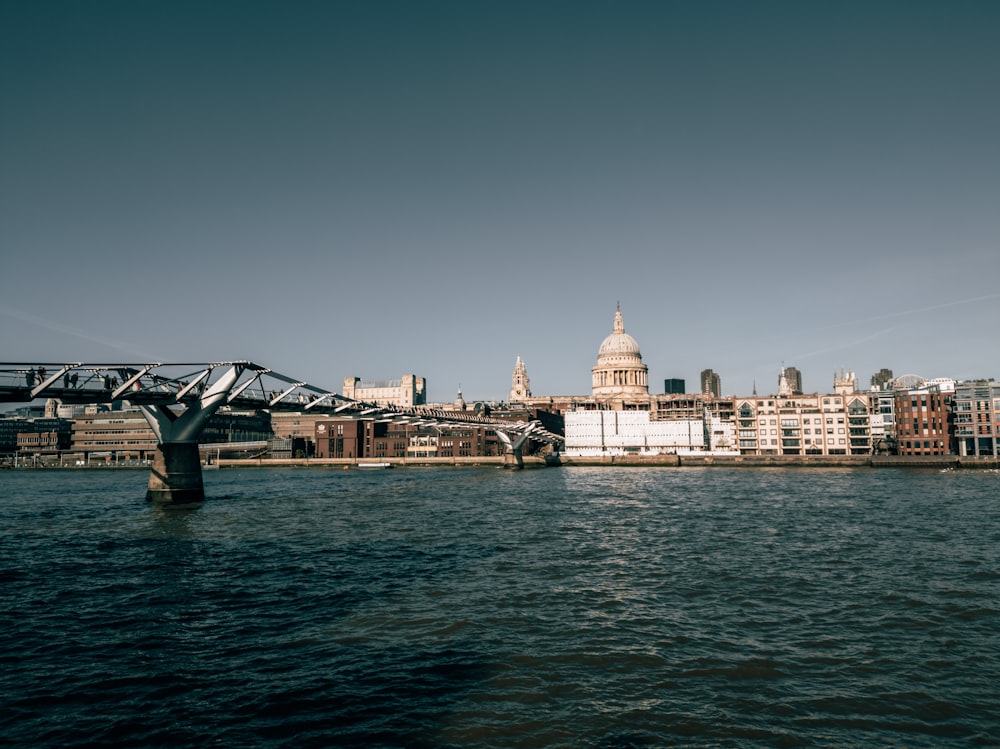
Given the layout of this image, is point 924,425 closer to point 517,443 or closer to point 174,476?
point 517,443

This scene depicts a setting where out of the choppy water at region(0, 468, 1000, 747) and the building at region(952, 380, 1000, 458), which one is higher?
the building at region(952, 380, 1000, 458)

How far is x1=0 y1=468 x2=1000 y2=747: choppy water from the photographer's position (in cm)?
1603

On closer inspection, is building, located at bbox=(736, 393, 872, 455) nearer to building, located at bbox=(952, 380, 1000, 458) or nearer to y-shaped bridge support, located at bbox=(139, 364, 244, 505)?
building, located at bbox=(952, 380, 1000, 458)

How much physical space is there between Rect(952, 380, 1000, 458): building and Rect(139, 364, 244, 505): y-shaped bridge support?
151 meters

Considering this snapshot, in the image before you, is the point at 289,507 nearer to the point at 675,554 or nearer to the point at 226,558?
the point at 226,558

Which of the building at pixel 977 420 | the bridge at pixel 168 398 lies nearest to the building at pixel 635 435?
the building at pixel 977 420

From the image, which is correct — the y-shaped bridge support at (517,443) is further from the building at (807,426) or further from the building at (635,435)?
the building at (807,426)

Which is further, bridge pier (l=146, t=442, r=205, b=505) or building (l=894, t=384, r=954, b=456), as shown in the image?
building (l=894, t=384, r=954, b=456)

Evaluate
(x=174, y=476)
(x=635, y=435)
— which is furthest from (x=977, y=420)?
(x=174, y=476)

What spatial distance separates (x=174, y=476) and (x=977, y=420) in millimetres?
156842

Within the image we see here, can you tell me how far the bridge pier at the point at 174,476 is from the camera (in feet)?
243

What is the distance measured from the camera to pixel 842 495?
78062 mm

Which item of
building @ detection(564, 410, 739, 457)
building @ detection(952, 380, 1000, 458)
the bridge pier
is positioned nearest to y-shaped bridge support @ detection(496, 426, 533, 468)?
building @ detection(564, 410, 739, 457)

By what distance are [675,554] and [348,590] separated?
18994 mm
